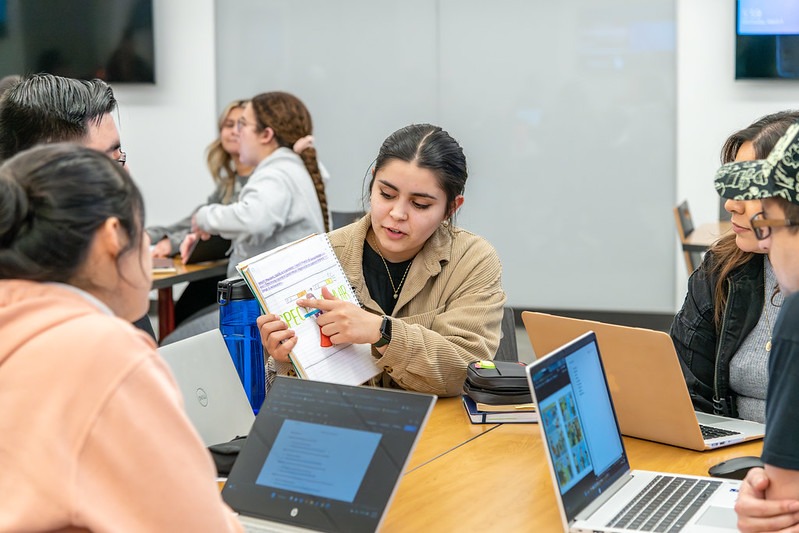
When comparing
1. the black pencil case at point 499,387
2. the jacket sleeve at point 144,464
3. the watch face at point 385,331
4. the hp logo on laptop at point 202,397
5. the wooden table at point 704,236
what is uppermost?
the jacket sleeve at point 144,464

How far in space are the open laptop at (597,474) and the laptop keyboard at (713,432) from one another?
260mm

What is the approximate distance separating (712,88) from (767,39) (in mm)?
423

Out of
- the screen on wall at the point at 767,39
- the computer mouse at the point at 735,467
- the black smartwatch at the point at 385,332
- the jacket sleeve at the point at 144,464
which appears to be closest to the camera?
the jacket sleeve at the point at 144,464

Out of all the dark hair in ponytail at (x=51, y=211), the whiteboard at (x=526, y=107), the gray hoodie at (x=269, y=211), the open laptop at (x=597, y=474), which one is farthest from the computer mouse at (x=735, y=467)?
the whiteboard at (x=526, y=107)

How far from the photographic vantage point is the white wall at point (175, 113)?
6711 mm

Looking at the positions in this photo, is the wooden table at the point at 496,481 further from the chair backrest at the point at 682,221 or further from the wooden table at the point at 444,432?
the chair backrest at the point at 682,221

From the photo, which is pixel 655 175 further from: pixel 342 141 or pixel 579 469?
pixel 579 469

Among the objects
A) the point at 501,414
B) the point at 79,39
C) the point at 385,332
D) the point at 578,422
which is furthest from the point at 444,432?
the point at 79,39

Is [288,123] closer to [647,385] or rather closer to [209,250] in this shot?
[209,250]

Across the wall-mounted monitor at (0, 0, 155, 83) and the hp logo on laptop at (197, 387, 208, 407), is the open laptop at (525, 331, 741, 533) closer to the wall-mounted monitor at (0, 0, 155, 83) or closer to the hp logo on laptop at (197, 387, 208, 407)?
the hp logo on laptop at (197, 387, 208, 407)

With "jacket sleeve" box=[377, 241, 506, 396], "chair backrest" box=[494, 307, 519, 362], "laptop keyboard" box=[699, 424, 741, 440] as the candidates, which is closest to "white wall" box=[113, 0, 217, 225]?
"chair backrest" box=[494, 307, 519, 362]

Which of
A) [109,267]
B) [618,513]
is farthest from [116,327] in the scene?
[618,513]

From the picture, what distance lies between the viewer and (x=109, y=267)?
1248mm

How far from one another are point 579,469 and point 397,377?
0.79 meters
